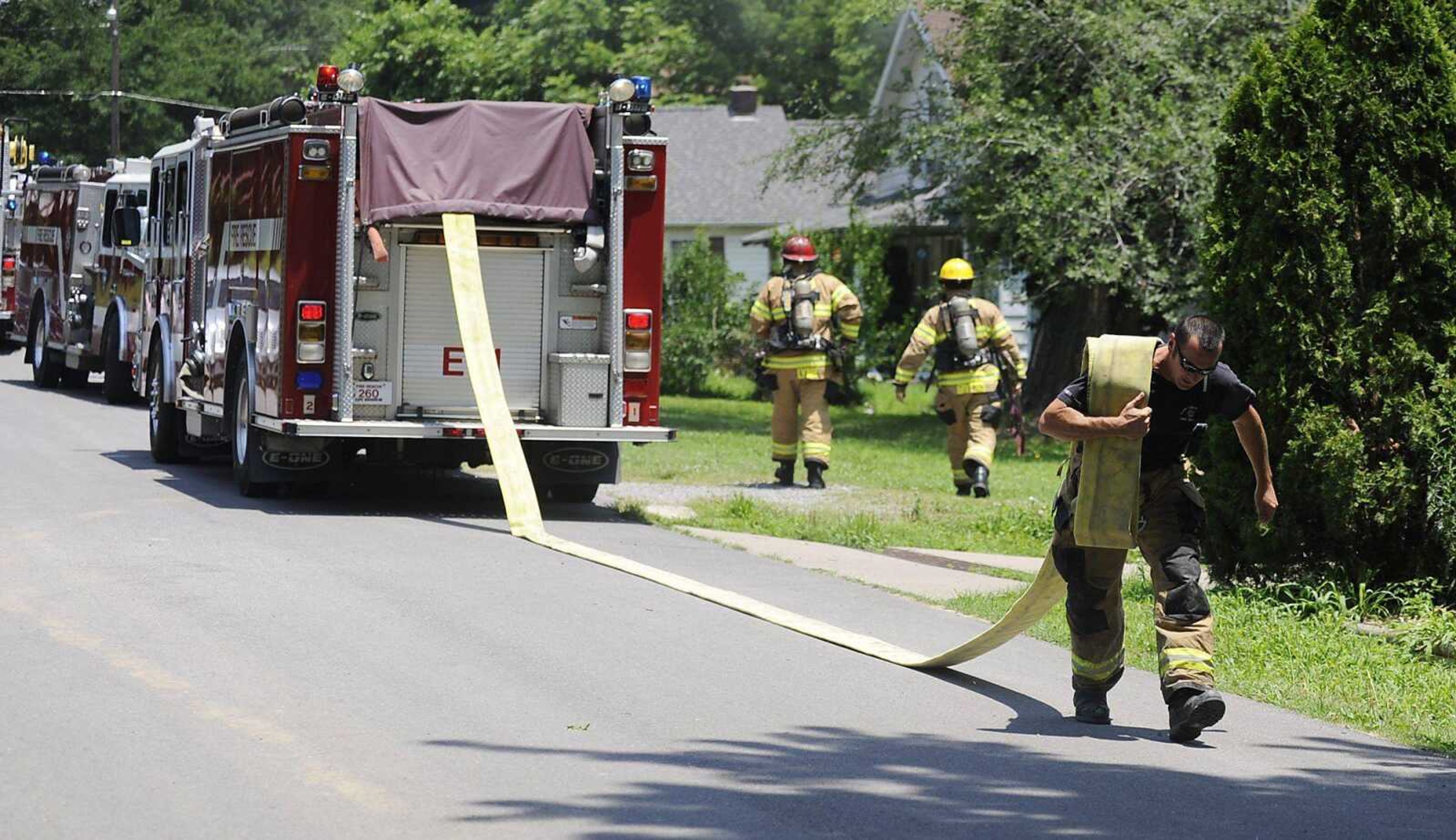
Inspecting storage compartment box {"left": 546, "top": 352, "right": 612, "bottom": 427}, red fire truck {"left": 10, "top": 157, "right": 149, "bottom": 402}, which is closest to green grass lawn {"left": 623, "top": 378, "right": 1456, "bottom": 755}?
storage compartment box {"left": 546, "top": 352, "right": 612, "bottom": 427}

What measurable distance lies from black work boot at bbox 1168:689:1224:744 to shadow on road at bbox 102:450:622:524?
6.35 m

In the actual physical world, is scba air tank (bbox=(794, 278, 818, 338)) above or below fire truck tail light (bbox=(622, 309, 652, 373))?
above

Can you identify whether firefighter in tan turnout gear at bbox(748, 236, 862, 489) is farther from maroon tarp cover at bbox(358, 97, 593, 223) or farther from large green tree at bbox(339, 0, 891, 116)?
large green tree at bbox(339, 0, 891, 116)

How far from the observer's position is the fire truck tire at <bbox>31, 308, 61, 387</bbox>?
2556 centimetres

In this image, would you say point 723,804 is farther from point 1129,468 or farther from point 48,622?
point 48,622

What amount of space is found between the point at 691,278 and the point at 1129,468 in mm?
25591

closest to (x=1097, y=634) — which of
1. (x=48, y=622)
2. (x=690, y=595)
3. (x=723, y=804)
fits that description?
(x=723, y=804)

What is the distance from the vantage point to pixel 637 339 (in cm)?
1381

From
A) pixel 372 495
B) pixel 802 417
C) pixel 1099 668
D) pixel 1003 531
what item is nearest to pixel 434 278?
pixel 372 495

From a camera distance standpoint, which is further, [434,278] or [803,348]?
[803,348]

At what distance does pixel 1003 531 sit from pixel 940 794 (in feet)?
26.5

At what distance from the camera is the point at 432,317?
13.6m

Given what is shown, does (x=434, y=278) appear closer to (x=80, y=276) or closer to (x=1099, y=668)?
(x=1099, y=668)

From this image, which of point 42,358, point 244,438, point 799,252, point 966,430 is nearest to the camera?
point 244,438
